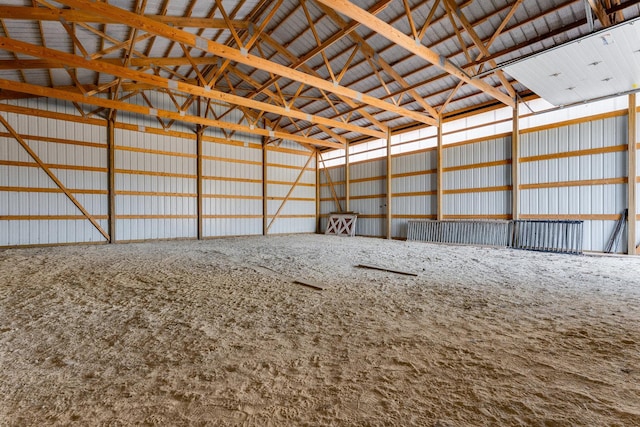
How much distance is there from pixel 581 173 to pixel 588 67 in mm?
3916

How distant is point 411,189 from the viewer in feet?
48.4

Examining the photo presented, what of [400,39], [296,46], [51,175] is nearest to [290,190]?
[296,46]

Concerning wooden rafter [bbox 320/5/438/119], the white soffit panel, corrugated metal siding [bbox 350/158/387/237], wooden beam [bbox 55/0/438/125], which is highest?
wooden rafter [bbox 320/5/438/119]

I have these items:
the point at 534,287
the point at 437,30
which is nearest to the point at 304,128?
the point at 437,30

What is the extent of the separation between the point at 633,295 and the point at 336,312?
4.43 meters

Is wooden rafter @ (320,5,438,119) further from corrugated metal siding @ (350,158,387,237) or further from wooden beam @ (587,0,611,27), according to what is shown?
wooden beam @ (587,0,611,27)

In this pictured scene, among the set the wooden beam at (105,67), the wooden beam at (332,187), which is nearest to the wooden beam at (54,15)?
the wooden beam at (105,67)

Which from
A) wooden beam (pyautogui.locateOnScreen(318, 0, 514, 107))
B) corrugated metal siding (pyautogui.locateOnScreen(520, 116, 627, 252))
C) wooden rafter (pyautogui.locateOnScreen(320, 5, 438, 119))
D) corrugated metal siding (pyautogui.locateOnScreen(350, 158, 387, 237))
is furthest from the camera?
corrugated metal siding (pyautogui.locateOnScreen(350, 158, 387, 237))

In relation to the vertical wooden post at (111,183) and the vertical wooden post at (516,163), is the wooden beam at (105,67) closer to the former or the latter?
the vertical wooden post at (111,183)

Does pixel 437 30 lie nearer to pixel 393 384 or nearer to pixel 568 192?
pixel 568 192

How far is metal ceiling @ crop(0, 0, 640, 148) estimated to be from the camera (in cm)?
719

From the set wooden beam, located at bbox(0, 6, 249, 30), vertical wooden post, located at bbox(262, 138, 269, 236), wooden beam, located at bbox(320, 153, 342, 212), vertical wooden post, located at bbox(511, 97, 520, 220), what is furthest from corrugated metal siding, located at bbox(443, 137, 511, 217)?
wooden beam, located at bbox(0, 6, 249, 30)

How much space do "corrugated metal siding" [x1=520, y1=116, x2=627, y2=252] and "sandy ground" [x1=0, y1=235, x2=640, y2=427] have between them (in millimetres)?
4861

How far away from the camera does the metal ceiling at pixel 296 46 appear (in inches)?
283
